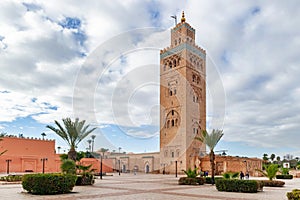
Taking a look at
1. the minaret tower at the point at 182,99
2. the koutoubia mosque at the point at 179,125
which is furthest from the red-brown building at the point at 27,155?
the minaret tower at the point at 182,99

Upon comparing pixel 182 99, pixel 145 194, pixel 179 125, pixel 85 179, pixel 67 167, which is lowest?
pixel 85 179

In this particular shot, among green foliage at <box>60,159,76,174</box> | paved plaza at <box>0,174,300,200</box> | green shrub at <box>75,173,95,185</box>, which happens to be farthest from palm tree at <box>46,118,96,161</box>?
paved plaza at <box>0,174,300,200</box>

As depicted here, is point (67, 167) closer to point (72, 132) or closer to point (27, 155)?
point (72, 132)

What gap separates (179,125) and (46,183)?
3308cm

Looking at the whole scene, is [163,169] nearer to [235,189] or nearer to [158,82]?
[158,82]

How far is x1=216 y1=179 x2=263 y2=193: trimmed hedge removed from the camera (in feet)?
49.5

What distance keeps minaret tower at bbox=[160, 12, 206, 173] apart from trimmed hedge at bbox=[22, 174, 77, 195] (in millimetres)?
30444

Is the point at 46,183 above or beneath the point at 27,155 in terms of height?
above

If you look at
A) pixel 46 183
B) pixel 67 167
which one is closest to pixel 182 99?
pixel 67 167

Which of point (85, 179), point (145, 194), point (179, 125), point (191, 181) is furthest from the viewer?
point (179, 125)

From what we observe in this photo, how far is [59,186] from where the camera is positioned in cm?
1326

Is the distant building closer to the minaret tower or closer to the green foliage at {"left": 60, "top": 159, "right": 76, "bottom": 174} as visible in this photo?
the minaret tower

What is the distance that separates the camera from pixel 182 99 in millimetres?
44844

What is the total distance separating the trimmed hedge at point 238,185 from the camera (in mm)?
15102
